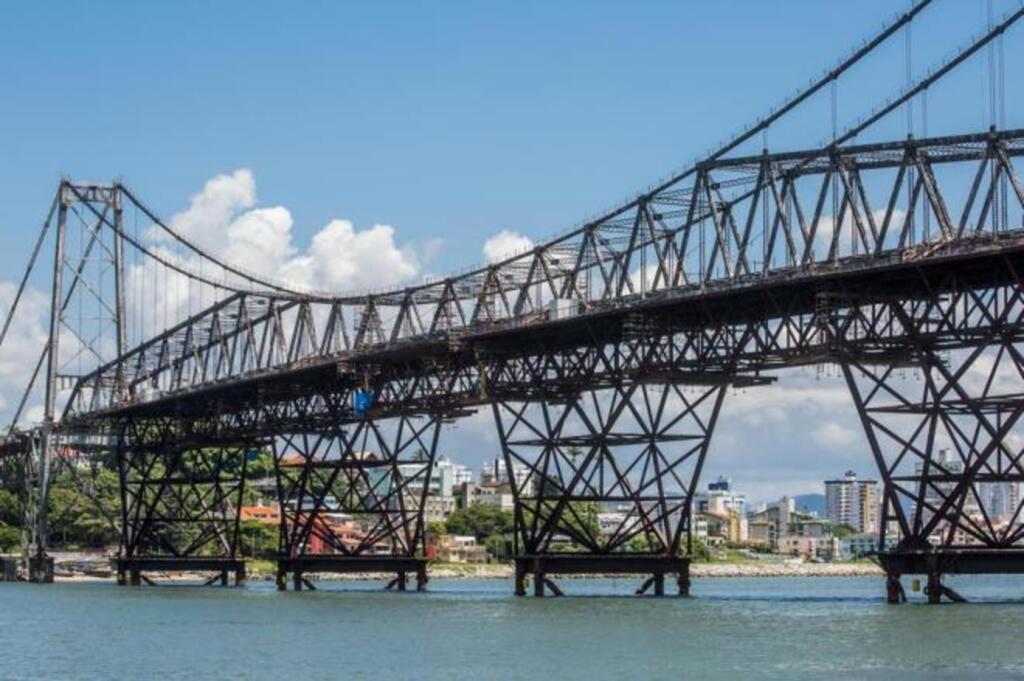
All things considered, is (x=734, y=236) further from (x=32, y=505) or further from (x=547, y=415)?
(x=32, y=505)

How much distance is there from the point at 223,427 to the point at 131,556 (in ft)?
35.5

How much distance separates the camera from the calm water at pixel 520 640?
55.7 meters

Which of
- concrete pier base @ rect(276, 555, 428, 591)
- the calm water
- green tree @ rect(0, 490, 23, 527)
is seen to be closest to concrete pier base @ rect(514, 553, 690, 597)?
the calm water

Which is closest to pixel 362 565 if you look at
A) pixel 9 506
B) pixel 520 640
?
pixel 520 640

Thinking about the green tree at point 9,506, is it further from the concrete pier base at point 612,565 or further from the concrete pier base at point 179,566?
the concrete pier base at point 612,565

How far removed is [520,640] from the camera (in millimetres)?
66500

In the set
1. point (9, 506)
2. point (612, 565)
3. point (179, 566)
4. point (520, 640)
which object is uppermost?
point (9, 506)

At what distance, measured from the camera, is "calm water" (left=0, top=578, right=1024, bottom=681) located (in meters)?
55.7

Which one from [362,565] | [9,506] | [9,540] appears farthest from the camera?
[9,506]

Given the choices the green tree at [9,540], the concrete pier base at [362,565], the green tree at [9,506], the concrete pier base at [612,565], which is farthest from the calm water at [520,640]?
the green tree at [9,506]

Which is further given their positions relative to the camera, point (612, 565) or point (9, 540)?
point (9, 540)

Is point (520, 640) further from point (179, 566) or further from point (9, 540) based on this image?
point (9, 540)

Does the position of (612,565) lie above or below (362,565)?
below

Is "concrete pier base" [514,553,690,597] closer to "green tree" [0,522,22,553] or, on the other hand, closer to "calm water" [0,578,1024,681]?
"calm water" [0,578,1024,681]
